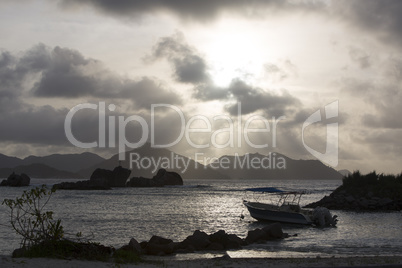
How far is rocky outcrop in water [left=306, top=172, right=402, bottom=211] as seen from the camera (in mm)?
58969

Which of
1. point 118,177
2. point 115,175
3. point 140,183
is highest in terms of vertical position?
point 115,175

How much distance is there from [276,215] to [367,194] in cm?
2418

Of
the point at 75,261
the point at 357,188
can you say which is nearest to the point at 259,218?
the point at 357,188

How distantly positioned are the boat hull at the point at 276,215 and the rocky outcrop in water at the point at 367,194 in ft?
61.7

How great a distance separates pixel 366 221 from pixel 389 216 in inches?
261

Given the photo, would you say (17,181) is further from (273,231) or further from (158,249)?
(158,249)

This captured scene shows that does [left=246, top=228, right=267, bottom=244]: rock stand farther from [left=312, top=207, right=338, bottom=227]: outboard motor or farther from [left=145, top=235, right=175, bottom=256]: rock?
[left=312, top=207, right=338, bottom=227]: outboard motor

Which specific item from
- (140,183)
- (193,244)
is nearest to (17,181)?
(140,183)

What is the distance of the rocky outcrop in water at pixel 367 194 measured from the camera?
193 ft

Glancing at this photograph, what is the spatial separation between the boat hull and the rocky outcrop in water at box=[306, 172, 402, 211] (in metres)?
18.8

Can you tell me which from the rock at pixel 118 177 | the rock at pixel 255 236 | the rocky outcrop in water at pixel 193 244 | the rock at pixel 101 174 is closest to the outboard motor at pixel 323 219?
the rock at pixel 255 236

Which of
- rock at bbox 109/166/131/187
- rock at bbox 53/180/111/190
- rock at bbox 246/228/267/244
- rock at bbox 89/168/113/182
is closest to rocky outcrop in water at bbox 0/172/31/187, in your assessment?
rock at bbox 53/180/111/190

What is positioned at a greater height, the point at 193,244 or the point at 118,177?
the point at 193,244

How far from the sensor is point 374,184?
66.1 metres
